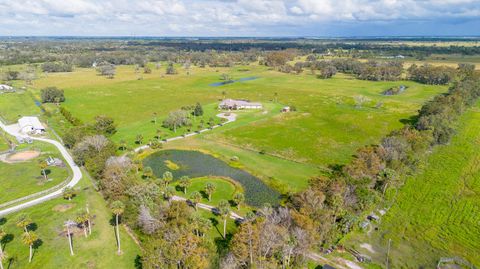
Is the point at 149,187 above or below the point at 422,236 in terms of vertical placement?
above

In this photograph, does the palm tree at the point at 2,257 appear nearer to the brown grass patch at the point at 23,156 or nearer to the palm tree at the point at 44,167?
the palm tree at the point at 44,167

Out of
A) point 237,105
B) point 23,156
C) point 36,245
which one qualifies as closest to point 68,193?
point 36,245

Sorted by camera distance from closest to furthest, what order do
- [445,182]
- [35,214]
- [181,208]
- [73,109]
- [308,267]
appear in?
1. [308,267]
2. [181,208]
3. [35,214]
4. [445,182]
5. [73,109]

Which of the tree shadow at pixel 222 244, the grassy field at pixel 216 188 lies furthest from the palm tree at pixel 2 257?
the grassy field at pixel 216 188

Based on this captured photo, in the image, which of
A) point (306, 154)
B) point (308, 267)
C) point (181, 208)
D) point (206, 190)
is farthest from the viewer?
point (306, 154)

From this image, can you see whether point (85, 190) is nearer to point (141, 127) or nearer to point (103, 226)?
point (103, 226)

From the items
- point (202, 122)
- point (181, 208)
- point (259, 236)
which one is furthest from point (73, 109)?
point (259, 236)

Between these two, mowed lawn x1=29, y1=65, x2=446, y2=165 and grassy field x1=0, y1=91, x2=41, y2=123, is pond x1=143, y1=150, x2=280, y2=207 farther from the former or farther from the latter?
grassy field x1=0, y1=91, x2=41, y2=123
